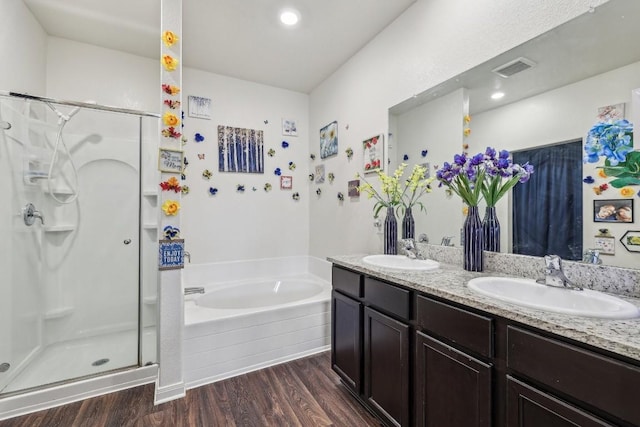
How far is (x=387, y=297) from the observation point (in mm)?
1457

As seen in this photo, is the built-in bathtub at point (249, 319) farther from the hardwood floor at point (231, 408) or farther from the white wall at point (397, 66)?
the white wall at point (397, 66)

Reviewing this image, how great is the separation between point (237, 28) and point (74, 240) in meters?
2.25

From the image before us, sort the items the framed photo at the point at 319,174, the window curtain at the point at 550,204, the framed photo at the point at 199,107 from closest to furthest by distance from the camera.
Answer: the window curtain at the point at 550,204 → the framed photo at the point at 199,107 → the framed photo at the point at 319,174

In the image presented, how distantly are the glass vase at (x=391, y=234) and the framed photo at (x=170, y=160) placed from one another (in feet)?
5.00

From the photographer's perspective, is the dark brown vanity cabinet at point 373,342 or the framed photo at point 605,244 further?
the dark brown vanity cabinet at point 373,342

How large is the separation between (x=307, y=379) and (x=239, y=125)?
8.62ft

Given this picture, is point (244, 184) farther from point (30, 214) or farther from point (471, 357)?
point (471, 357)

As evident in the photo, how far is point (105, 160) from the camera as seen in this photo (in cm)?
239

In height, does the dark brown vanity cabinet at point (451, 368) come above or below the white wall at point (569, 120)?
below

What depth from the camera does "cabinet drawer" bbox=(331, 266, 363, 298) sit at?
169 centimetres

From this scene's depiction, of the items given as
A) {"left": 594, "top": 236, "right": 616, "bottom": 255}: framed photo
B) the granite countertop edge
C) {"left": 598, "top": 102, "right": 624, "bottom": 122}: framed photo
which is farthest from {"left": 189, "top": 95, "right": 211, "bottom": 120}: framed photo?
{"left": 594, "top": 236, "right": 616, "bottom": 255}: framed photo

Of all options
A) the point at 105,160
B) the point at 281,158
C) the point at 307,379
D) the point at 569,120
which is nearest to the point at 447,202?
the point at 569,120

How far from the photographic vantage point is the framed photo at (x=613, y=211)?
1.08 meters

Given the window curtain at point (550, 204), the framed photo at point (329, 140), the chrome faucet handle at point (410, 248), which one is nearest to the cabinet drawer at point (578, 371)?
the window curtain at point (550, 204)
